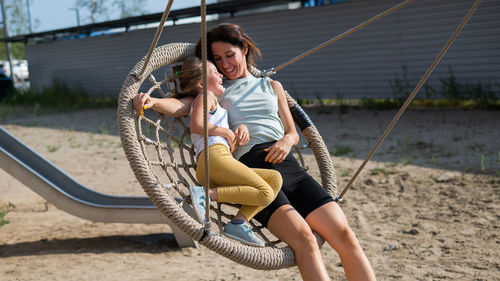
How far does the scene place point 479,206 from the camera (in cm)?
392

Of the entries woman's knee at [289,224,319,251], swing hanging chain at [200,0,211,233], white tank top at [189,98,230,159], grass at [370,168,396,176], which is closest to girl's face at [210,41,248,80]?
white tank top at [189,98,230,159]

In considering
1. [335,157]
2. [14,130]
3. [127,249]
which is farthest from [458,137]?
[14,130]

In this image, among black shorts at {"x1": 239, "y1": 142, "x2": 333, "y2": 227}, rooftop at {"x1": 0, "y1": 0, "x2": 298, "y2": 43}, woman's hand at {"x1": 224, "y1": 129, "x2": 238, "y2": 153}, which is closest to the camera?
black shorts at {"x1": 239, "y1": 142, "x2": 333, "y2": 227}

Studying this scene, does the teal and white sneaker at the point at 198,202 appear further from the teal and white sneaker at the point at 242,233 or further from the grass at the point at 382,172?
the grass at the point at 382,172

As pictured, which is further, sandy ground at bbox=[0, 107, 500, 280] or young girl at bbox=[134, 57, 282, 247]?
sandy ground at bbox=[0, 107, 500, 280]

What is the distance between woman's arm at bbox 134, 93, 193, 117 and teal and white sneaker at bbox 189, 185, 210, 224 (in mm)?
409

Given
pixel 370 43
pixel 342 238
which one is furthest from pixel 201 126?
A: pixel 370 43

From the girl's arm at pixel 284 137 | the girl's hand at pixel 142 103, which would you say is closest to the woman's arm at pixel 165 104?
the girl's hand at pixel 142 103

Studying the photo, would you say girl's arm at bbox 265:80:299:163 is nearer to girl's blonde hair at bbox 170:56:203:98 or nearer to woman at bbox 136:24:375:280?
woman at bbox 136:24:375:280

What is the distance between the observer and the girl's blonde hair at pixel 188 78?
249cm

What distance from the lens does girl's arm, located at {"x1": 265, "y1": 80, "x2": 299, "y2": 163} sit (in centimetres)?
234

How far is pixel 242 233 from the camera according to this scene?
2.09m

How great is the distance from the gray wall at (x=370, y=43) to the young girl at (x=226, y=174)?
6.37 metres

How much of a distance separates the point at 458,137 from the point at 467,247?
2769 mm
